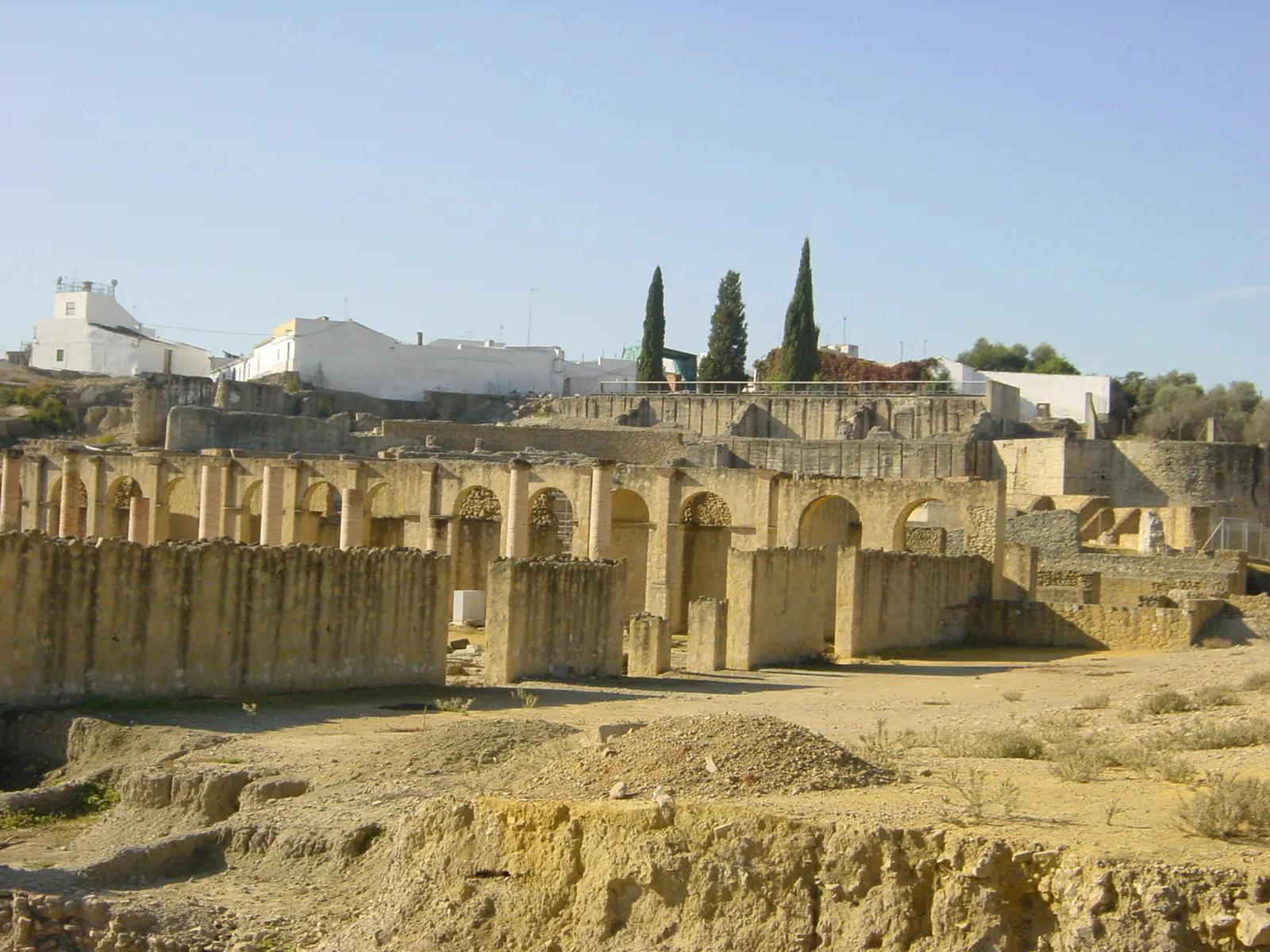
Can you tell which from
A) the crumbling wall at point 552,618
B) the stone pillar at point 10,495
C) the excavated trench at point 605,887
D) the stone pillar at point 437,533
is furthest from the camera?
the stone pillar at point 10,495

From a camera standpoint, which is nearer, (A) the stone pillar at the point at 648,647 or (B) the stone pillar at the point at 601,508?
(A) the stone pillar at the point at 648,647

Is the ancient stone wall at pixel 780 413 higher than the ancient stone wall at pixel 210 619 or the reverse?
higher

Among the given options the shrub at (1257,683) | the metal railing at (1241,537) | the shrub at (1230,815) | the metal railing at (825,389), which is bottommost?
the shrub at (1230,815)

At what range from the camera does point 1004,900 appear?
734 centimetres

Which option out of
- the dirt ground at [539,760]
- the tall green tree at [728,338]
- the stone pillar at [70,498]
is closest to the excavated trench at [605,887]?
the dirt ground at [539,760]

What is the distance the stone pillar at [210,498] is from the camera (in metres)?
33.0

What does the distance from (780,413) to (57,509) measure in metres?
26.8

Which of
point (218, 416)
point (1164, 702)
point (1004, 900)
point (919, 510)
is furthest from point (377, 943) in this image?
point (919, 510)

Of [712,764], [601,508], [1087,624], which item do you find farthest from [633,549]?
[712,764]

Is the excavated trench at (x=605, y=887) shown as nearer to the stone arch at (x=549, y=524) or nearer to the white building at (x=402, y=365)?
the stone arch at (x=549, y=524)

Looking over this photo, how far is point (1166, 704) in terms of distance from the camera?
14.4m

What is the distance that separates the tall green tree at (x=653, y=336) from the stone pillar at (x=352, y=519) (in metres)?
33.4

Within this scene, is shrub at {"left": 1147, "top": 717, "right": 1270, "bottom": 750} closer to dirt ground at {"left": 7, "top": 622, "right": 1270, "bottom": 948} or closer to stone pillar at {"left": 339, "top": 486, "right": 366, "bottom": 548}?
dirt ground at {"left": 7, "top": 622, "right": 1270, "bottom": 948}

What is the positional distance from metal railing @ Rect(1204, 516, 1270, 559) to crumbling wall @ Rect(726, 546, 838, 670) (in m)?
16.2
